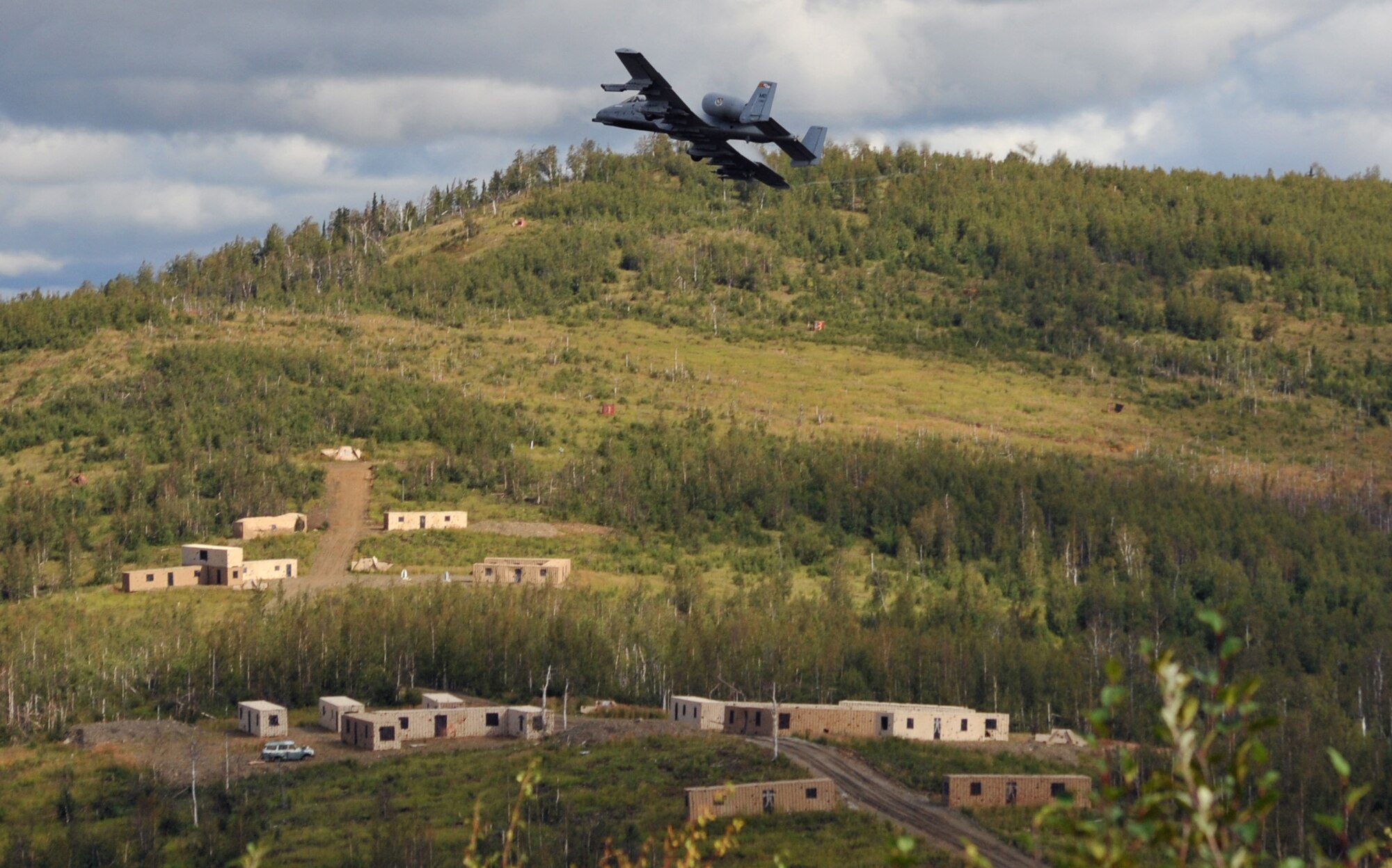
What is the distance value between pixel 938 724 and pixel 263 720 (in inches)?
1279

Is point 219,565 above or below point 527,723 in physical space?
above

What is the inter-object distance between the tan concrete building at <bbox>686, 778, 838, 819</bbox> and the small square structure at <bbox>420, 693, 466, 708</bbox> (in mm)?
23282

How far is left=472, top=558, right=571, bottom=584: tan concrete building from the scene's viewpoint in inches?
4692

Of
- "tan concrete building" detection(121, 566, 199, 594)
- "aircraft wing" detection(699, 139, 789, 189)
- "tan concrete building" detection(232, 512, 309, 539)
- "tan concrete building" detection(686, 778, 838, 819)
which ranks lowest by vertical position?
"tan concrete building" detection(686, 778, 838, 819)

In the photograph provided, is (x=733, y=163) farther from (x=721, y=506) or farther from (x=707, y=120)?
(x=721, y=506)

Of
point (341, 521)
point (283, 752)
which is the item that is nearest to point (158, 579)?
point (341, 521)

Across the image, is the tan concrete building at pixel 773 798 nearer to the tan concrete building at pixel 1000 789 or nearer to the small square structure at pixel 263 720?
the tan concrete building at pixel 1000 789

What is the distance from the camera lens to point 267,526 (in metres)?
135

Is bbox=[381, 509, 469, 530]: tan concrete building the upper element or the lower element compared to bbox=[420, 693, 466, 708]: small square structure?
upper

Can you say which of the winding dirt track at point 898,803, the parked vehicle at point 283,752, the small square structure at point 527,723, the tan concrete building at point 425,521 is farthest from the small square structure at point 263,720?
the tan concrete building at point 425,521

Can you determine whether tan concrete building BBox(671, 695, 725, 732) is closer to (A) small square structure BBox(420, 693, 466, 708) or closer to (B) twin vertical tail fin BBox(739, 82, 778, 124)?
(A) small square structure BBox(420, 693, 466, 708)

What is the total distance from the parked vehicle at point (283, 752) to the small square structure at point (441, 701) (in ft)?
27.9

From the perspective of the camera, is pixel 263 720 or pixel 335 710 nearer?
pixel 263 720

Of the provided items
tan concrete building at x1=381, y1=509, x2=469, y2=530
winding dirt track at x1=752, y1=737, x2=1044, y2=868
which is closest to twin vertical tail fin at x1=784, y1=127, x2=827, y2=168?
winding dirt track at x1=752, y1=737, x2=1044, y2=868
